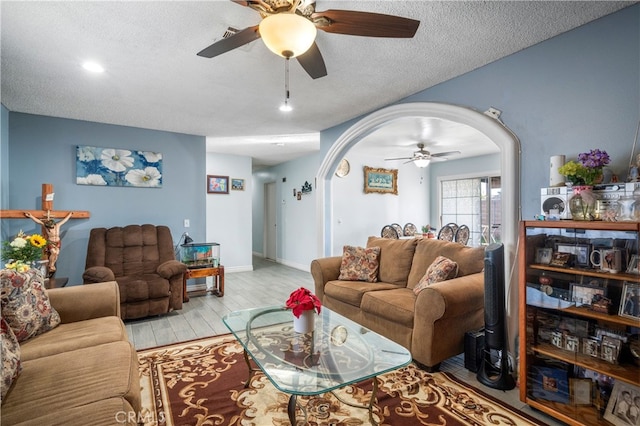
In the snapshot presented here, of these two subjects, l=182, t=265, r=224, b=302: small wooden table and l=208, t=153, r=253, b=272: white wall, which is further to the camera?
l=208, t=153, r=253, b=272: white wall

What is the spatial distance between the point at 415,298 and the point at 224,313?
2.39 meters

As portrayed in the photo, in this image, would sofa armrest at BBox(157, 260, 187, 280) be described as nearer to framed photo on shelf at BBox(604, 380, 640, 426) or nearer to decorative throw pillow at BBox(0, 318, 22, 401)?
decorative throw pillow at BBox(0, 318, 22, 401)

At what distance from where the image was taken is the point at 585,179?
1.95 m

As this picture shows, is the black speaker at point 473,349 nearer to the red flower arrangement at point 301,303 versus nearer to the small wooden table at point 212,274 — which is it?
the red flower arrangement at point 301,303

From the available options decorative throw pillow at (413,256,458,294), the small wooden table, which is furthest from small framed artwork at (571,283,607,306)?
the small wooden table

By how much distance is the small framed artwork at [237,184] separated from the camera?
6715 mm

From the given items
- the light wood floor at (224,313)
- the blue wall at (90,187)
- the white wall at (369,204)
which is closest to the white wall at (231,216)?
the light wood floor at (224,313)

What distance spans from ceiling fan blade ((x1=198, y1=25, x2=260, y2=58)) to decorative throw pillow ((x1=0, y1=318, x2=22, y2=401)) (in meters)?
1.79

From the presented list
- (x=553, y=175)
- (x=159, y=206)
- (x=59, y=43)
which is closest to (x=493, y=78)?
(x=553, y=175)

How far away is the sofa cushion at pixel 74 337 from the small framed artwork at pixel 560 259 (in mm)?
2809

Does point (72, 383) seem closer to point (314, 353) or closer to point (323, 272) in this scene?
point (314, 353)

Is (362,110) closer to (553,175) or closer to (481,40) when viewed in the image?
(481,40)

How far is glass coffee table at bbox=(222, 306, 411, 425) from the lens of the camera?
159 cm

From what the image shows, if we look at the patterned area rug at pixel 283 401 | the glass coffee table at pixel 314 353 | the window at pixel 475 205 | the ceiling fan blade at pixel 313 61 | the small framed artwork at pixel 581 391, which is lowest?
the patterned area rug at pixel 283 401
